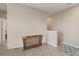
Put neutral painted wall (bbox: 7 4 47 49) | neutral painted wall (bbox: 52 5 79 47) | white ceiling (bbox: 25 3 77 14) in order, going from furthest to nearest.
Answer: neutral painted wall (bbox: 52 5 79 47), neutral painted wall (bbox: 7 4 47 49), white ceiling (bbox: 25 3 77 14)

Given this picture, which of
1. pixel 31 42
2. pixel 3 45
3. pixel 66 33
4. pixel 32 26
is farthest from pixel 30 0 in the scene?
pixel 66 33

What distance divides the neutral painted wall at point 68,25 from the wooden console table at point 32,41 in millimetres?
579

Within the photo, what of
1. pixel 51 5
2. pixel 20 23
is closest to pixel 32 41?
pixel 20 23

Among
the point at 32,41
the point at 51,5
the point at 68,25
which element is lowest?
the point at 32,41

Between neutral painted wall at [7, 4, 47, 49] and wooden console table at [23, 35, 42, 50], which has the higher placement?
neutral painted wall at [7, 4, 47, 49]

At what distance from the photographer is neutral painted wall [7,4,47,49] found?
5.95ft

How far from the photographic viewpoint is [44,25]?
199cm

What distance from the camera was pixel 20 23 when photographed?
6.02 feet

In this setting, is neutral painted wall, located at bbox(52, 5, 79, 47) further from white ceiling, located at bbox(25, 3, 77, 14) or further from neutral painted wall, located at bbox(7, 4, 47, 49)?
neutral painted wall, located at bbox(7, 4, 47, 49)

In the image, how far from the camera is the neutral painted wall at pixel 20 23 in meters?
1.81

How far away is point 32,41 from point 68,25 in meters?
1.00

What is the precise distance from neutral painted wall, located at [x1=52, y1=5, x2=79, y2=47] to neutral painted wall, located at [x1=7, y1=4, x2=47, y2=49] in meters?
0.50

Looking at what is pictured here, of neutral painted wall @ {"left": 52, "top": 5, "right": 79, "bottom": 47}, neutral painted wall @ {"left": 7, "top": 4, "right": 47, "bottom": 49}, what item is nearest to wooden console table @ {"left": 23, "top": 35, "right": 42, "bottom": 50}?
neutral painted wall @ {"left": 7, "top": 4, "right": 47, "bottom": 49}

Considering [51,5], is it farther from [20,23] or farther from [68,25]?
[68,25]
